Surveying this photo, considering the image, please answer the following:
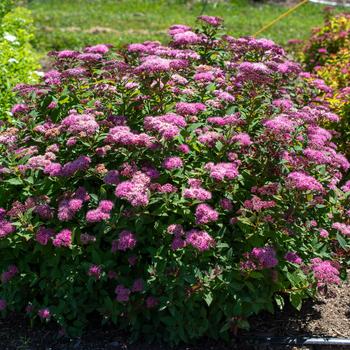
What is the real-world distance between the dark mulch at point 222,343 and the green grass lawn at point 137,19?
23.8 feet

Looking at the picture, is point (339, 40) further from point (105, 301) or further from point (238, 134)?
point (105, 301)

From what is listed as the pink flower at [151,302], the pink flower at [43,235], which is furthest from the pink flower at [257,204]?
the pink flower at [43,235]

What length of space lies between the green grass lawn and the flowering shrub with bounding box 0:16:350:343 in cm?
700

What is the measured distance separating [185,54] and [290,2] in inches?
571

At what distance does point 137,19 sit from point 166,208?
38.2 feet

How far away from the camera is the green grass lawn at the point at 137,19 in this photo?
1120cm

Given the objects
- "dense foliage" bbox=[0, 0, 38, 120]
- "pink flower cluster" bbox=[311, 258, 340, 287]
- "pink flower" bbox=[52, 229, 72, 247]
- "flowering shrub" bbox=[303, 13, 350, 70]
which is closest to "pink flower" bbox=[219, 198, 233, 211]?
"pink flower cluster" bbox=[311, 258, 340, 287]

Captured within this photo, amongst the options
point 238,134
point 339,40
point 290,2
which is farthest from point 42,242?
point 290,2

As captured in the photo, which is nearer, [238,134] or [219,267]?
[219,267]

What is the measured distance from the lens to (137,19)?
14.0 m

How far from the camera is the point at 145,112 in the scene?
3529mm

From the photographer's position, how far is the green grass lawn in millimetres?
11203

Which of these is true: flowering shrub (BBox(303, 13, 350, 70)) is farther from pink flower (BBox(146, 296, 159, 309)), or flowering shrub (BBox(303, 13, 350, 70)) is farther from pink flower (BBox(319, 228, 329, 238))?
pink flower (BBox(146, 296, 159, 309))

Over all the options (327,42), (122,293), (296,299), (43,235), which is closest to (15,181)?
(43,235)
